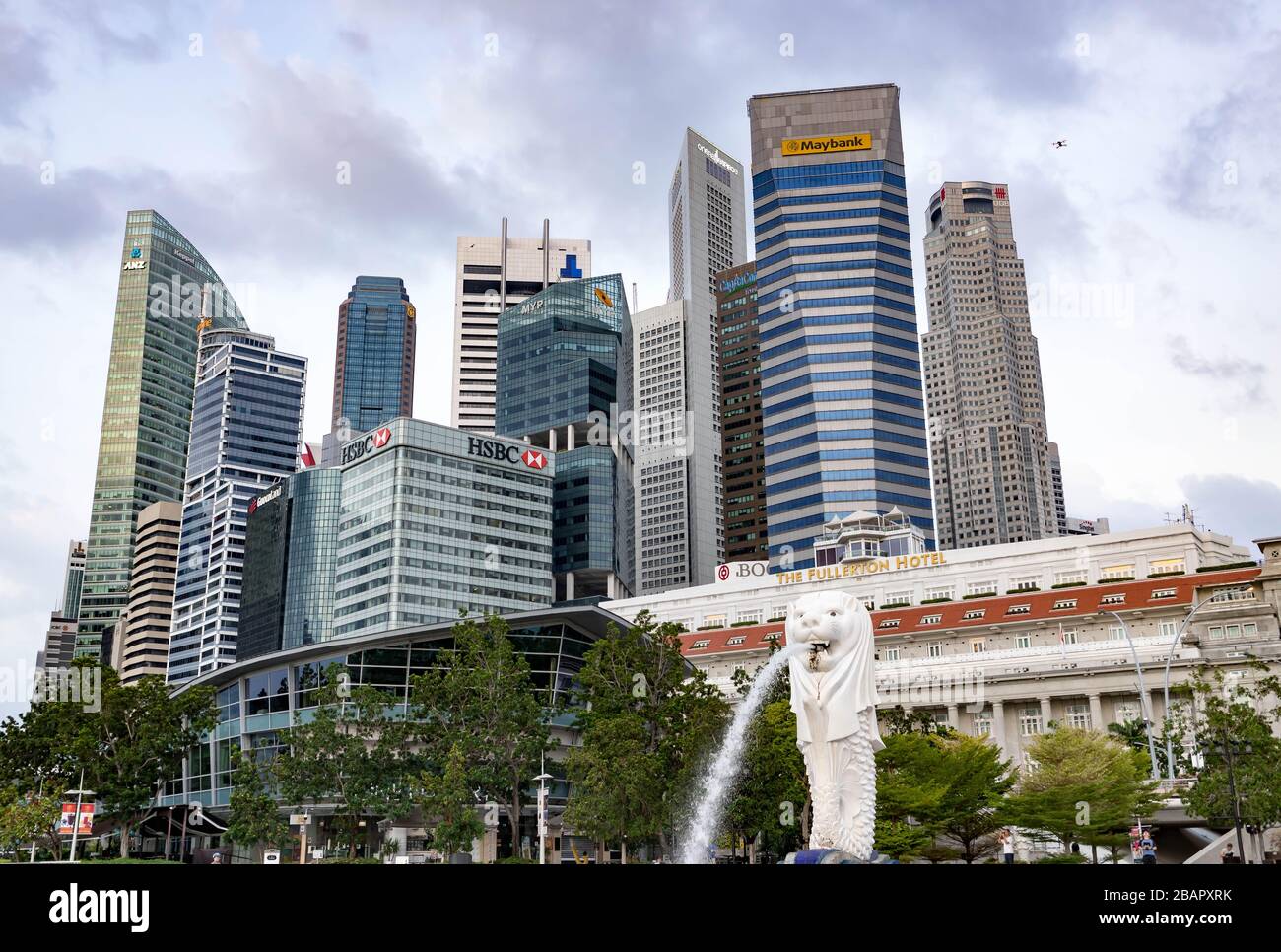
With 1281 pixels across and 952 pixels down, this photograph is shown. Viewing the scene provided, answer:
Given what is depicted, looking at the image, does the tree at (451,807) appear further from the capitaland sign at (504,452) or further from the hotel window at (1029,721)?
the capitaland sign at (504,452)

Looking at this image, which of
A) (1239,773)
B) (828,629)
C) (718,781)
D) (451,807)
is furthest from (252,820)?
(1239,773)

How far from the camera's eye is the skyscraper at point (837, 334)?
7018 inches

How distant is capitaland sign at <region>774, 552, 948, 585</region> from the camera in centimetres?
11912

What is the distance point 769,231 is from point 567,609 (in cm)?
12739

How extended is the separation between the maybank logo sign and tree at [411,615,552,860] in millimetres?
151524

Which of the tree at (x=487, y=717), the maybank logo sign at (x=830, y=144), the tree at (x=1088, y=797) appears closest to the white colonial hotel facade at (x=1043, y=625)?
the tree at (x=1088, y=797)

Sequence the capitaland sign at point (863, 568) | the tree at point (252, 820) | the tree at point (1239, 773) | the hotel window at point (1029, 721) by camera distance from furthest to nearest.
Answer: the capitaland sign at point (863, 568) < the hotel window at point (1029, 721) < the tree at point (252, 820) < the tree at point (1239, 773)

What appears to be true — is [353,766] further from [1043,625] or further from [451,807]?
[1043,625]

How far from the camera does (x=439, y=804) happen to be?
2319 inches

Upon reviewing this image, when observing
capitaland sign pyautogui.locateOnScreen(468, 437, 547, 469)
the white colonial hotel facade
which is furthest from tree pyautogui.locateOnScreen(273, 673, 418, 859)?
capitaland sign pyautogui.locateOnScreen(468, 437, 547, 469)

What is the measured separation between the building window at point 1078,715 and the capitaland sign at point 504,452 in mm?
112758

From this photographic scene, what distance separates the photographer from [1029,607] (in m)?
101

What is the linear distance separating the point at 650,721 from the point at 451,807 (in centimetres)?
1124
